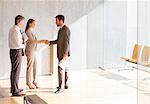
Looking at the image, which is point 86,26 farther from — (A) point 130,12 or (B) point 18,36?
(B) point 18,36

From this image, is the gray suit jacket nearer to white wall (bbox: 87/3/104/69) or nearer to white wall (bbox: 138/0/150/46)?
white wall (bbox: 87/3/104/69)

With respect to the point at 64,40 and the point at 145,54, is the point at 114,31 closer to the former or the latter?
the point at 64,40

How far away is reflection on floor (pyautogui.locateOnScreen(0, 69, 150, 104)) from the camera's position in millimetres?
5316

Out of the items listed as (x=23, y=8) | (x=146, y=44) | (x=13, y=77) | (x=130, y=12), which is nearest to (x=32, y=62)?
(x=13, y=77)

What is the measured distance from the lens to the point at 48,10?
320 inches

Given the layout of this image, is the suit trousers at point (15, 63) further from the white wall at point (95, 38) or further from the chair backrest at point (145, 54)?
the white wall at point (95, 38)

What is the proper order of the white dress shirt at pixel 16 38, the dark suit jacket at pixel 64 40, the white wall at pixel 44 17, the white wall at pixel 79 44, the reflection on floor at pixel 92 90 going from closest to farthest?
the reflection on floor at pixel 92 90
the white dress shirt at pixel 16 38
the dark suit jacket at pixel 64 40
the white wall at pixel 44 17
the white wall at pixel 79 44

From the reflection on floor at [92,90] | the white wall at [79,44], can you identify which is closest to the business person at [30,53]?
the reflection on floor at [92,90]

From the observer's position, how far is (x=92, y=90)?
621 centimetres

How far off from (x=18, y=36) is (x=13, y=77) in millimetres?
767

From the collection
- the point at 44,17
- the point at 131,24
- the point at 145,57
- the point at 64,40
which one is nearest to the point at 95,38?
the point at 131,24

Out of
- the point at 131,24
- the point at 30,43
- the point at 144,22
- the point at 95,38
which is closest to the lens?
the point at 144,22

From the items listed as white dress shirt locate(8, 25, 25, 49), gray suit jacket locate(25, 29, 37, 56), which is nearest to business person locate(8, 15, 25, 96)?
white dress shirt locate(8, 25, 25, 49)

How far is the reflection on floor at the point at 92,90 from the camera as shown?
17.4ft
